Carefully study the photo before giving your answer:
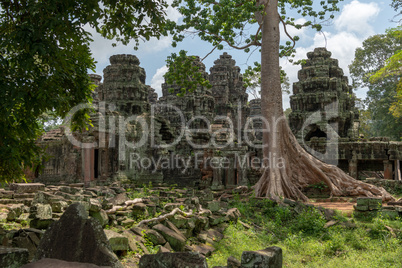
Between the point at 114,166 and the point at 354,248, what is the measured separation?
10.6 metres

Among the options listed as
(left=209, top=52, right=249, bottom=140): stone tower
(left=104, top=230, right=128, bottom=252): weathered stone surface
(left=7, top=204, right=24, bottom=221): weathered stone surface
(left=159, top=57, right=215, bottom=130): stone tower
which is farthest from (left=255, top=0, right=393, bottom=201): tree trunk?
(left=209, top=52, right=249, bottom=140): stone tower

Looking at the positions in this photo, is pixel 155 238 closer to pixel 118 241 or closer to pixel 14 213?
pixel 118 241

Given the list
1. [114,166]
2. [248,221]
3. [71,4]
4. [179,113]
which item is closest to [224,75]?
[179,113]

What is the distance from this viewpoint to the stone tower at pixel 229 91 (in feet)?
108

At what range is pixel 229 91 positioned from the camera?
34812 mm

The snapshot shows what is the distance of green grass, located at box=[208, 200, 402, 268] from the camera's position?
17.8 ft

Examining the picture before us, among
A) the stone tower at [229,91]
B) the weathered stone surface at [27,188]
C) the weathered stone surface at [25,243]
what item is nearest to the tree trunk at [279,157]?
the weathered stone surface at [27,188]

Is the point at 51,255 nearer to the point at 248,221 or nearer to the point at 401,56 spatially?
the point at 248,221

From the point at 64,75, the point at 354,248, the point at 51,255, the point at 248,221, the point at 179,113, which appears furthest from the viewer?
the point at 179,113

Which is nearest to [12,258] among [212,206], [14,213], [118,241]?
[118,241]

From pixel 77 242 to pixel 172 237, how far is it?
2.65 m

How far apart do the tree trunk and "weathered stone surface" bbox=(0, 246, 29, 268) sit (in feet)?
29.5

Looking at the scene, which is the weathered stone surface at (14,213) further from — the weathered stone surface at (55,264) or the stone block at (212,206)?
the stone block at (212,206)

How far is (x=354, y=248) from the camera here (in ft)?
20.5
